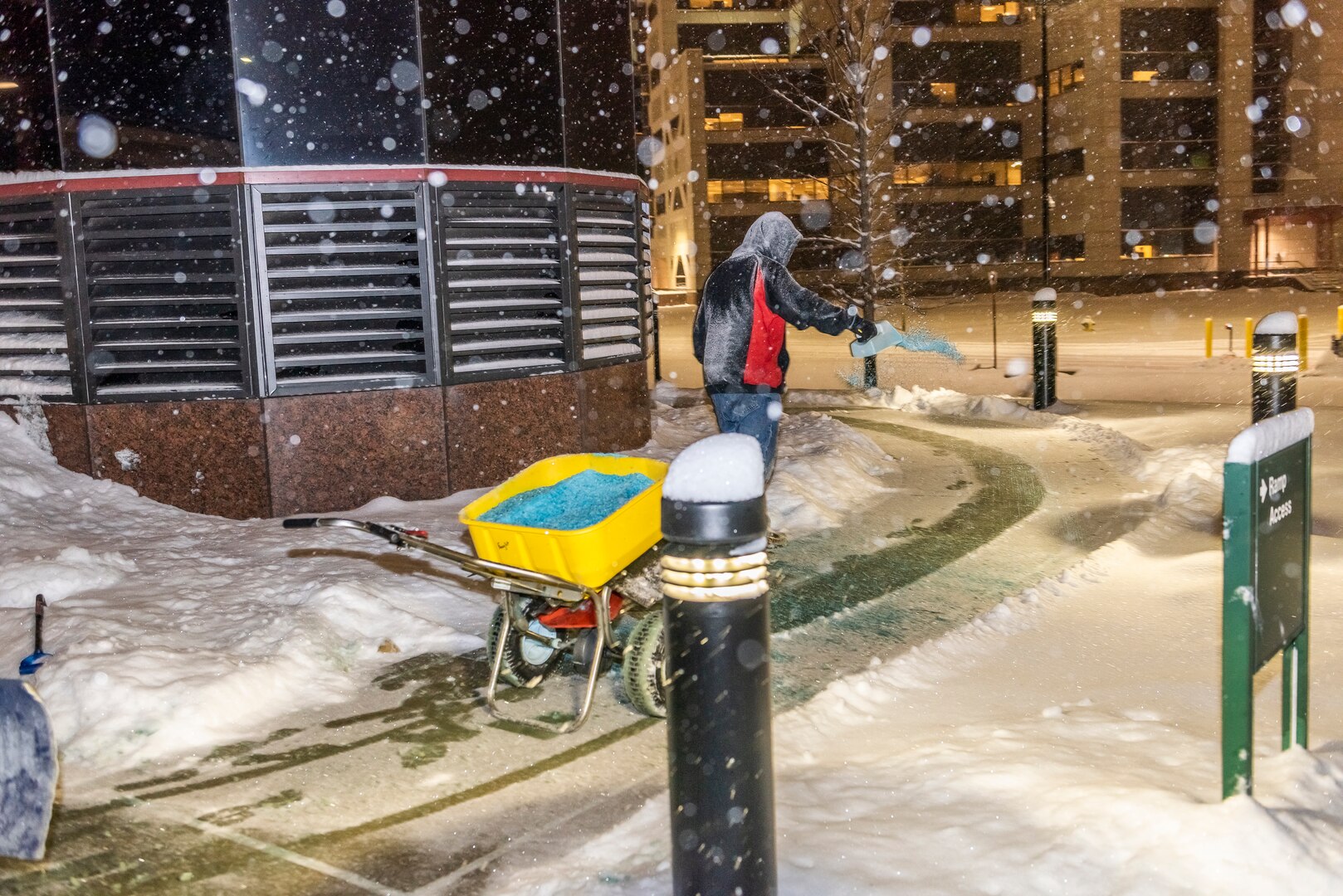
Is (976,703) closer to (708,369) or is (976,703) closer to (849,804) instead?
(849,804)

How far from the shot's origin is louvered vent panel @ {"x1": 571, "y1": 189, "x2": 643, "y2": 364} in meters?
10.8

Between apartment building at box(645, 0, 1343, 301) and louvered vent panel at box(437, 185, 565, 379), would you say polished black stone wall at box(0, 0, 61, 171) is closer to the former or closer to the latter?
louvered vent panel at box(437, 185, 565, 379)

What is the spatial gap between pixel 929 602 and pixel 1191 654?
1.53m

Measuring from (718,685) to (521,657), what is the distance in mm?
2680

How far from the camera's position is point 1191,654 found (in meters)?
5.92

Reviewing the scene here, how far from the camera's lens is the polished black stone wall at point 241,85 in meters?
9.06

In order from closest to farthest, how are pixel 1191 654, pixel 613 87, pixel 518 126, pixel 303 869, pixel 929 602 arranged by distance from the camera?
pixel 303 869 → pixel 1191 654 → pixel 929 602 → pixel 518 126 → pixel 613 87

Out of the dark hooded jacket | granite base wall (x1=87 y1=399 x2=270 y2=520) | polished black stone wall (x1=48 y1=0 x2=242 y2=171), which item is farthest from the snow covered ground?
polished black stone wall (x1=48 y1=0 x2=242 y2=171)

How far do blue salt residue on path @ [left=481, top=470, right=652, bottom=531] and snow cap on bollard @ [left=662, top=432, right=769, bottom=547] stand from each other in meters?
1.93

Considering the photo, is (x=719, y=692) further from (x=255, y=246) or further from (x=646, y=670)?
(x=255, y=246)

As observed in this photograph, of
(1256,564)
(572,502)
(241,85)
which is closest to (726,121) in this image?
(241,85)

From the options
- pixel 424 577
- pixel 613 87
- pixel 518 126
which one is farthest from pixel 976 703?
pixel 613 87

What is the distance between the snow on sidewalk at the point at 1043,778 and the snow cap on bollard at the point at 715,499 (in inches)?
44.0

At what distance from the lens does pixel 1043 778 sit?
167 inches
